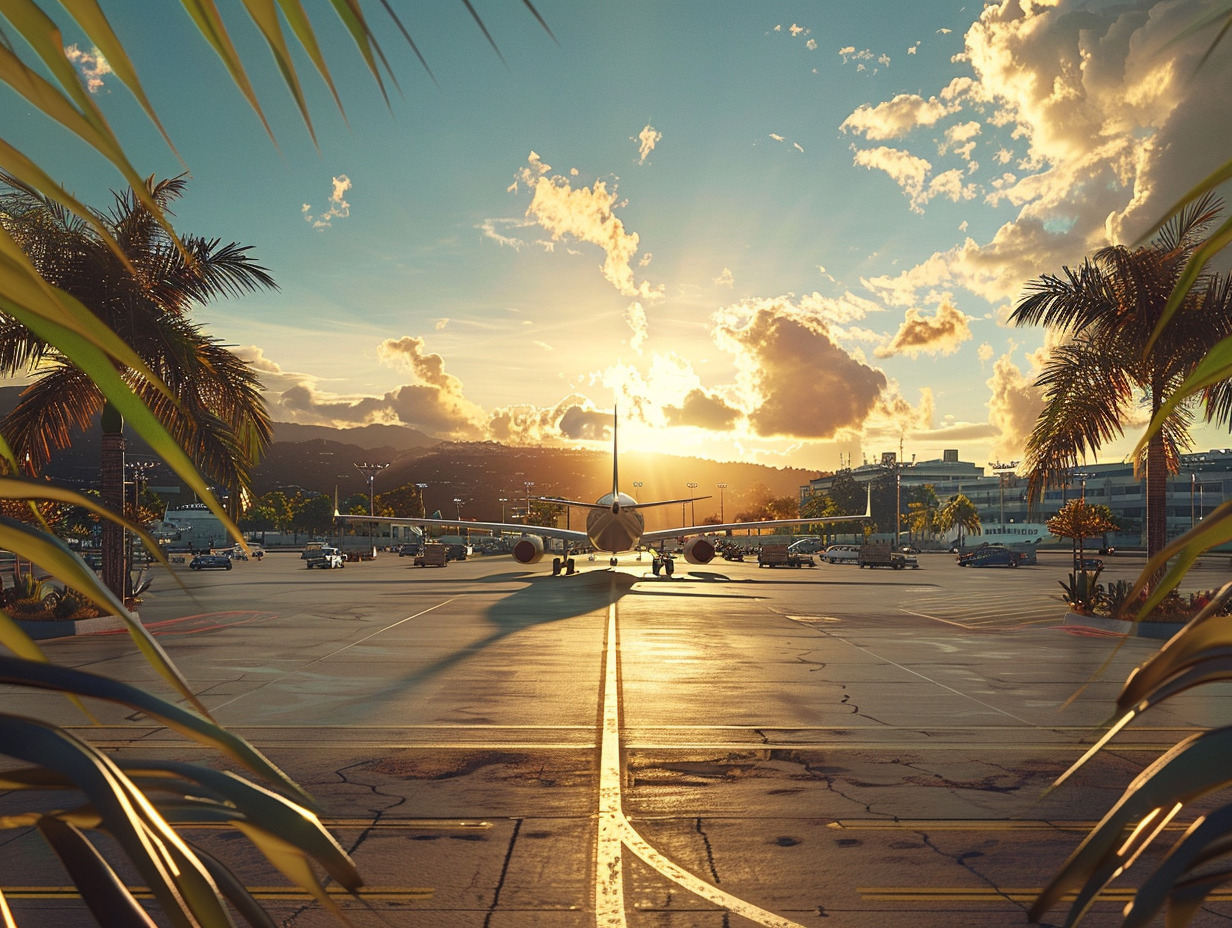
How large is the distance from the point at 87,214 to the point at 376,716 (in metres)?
12.6

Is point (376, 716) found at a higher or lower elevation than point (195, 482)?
lower

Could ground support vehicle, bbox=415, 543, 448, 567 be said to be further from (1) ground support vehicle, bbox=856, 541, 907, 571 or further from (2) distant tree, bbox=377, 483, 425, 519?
(2) distant tree, bbox=377, 483, 425, 519

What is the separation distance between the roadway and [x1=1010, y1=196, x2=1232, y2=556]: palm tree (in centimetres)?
502

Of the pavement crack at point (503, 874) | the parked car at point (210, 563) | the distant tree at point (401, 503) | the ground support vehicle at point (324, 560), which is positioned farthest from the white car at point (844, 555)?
the distant tree at point (401, 503)

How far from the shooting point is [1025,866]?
7.14 meters

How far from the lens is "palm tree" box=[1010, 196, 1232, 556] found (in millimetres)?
21281

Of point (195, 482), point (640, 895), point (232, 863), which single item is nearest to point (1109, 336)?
point (640, 895)

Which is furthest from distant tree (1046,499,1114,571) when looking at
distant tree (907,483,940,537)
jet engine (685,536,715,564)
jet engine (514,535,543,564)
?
distant tree (907,483,940,537)

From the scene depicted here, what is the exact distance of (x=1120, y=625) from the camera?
78.0 feet

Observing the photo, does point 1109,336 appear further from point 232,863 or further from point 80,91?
point 80,91

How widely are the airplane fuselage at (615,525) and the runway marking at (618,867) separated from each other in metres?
30.4

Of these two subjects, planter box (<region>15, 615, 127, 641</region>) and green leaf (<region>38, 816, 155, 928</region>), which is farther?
planter box (<region>15, 615, 127, 641</region>)

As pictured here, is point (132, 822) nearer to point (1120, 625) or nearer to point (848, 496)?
point (1120, 625)

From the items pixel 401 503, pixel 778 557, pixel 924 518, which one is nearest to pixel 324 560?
pixel 778 557
